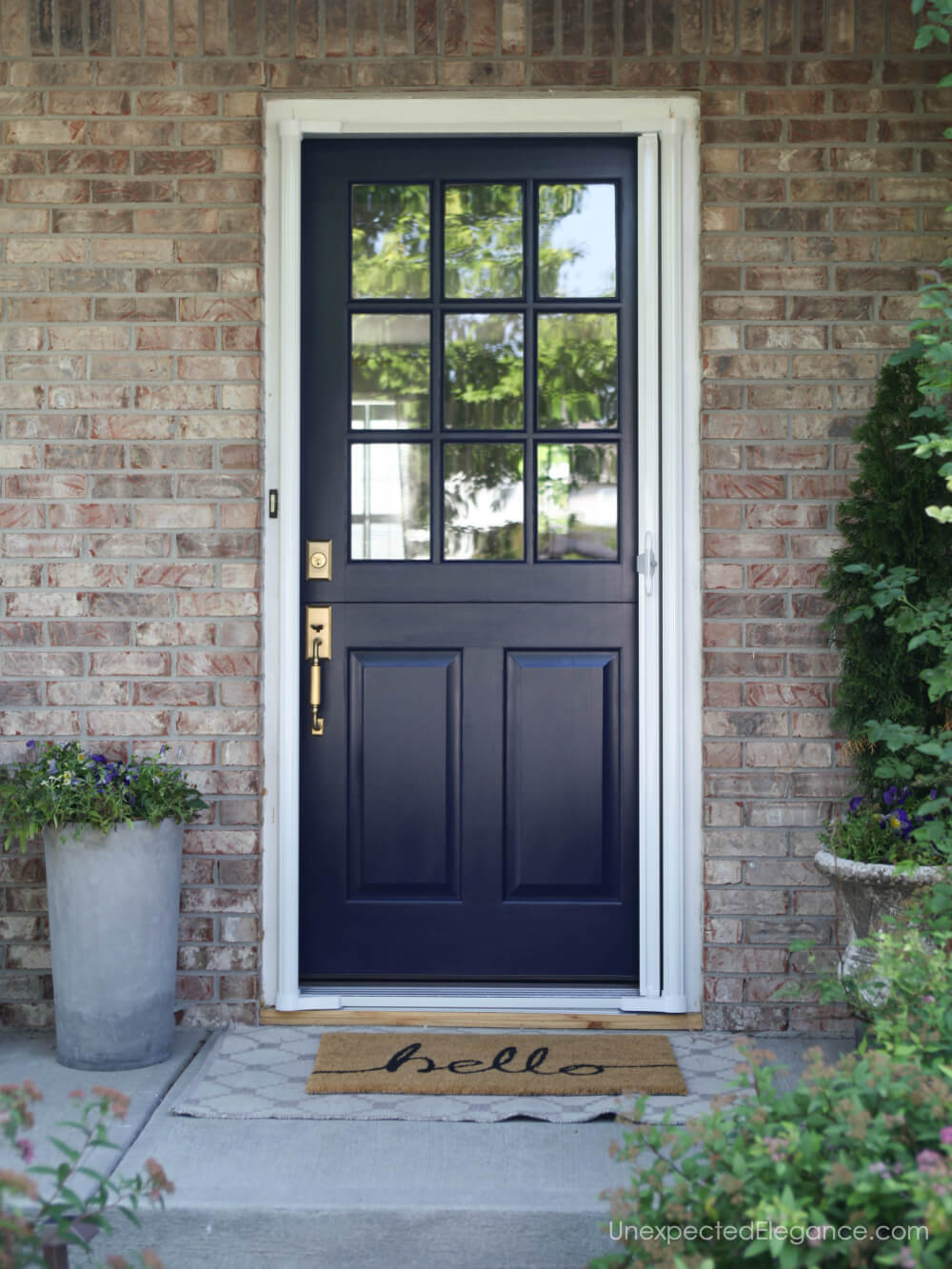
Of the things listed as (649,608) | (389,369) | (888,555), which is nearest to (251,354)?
(389,369)

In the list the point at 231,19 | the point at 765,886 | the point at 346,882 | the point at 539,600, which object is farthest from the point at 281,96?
Answer: the point at 765,886

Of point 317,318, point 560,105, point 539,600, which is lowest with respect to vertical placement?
point 539,600

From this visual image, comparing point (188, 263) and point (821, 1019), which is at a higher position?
point (188, 263)

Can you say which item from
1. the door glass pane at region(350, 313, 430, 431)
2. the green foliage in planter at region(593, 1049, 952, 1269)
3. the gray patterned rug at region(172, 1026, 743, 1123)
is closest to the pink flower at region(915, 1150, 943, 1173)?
the green foliage in planter at region(593, 1049, 952, 1269)

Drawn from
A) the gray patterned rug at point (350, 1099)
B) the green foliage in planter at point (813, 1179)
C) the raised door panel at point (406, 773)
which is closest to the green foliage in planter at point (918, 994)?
the green foliage in planter at point (813, 1179)

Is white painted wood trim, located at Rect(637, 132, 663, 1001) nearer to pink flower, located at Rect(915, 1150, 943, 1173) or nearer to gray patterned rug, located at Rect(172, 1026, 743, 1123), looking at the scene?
gray patterned rug, located at Rect(172, 1026, 743, 1123)

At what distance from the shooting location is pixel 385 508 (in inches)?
127

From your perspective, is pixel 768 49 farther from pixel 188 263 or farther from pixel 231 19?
pixel 188 263

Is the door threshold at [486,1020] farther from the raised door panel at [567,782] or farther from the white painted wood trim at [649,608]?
the raised door panel at [567,782]

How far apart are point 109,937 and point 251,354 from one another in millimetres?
1487

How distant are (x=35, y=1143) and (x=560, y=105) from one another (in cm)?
272

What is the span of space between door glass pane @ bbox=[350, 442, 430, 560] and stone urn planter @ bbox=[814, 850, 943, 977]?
1338 mm

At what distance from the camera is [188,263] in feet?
10.1

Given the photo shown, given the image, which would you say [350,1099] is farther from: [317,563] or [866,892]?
[317,563]
